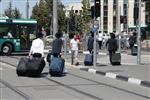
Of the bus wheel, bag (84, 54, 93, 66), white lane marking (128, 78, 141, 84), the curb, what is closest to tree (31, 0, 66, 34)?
the bus wheel

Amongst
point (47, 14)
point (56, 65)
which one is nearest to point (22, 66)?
point (56, 65)

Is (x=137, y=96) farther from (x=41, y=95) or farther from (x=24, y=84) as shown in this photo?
(x=24, y=84)

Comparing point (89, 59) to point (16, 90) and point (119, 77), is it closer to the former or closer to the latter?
point (119, 77)

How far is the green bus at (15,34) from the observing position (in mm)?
39469

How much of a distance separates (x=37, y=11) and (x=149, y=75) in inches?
2810

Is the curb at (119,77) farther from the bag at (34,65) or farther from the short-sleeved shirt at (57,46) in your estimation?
the bag at (34,65)

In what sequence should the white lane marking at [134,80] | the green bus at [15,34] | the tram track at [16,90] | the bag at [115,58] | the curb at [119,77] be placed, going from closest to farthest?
the tram track at [16,90] → the curb at [119,77] → the white lane marking at [134,80] → the bag at [115,58] → the green bus at [15,34]

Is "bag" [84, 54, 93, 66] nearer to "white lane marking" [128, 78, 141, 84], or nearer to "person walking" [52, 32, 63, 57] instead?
"person walking" [52, 32, 63, 57]

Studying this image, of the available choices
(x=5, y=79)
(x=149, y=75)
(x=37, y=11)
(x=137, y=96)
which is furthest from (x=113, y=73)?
(x=37, y=11)

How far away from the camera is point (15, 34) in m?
39.7

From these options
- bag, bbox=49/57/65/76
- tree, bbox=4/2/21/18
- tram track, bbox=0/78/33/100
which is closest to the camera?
tram track, bbox=0/78/33/100

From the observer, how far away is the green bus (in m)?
39.5

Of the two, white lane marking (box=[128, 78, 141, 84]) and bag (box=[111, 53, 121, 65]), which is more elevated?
bag (box=[111, 53, 121, 65])

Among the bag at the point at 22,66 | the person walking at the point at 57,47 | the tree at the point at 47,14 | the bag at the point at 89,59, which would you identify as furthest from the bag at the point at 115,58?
the tree at the point at 47,14
